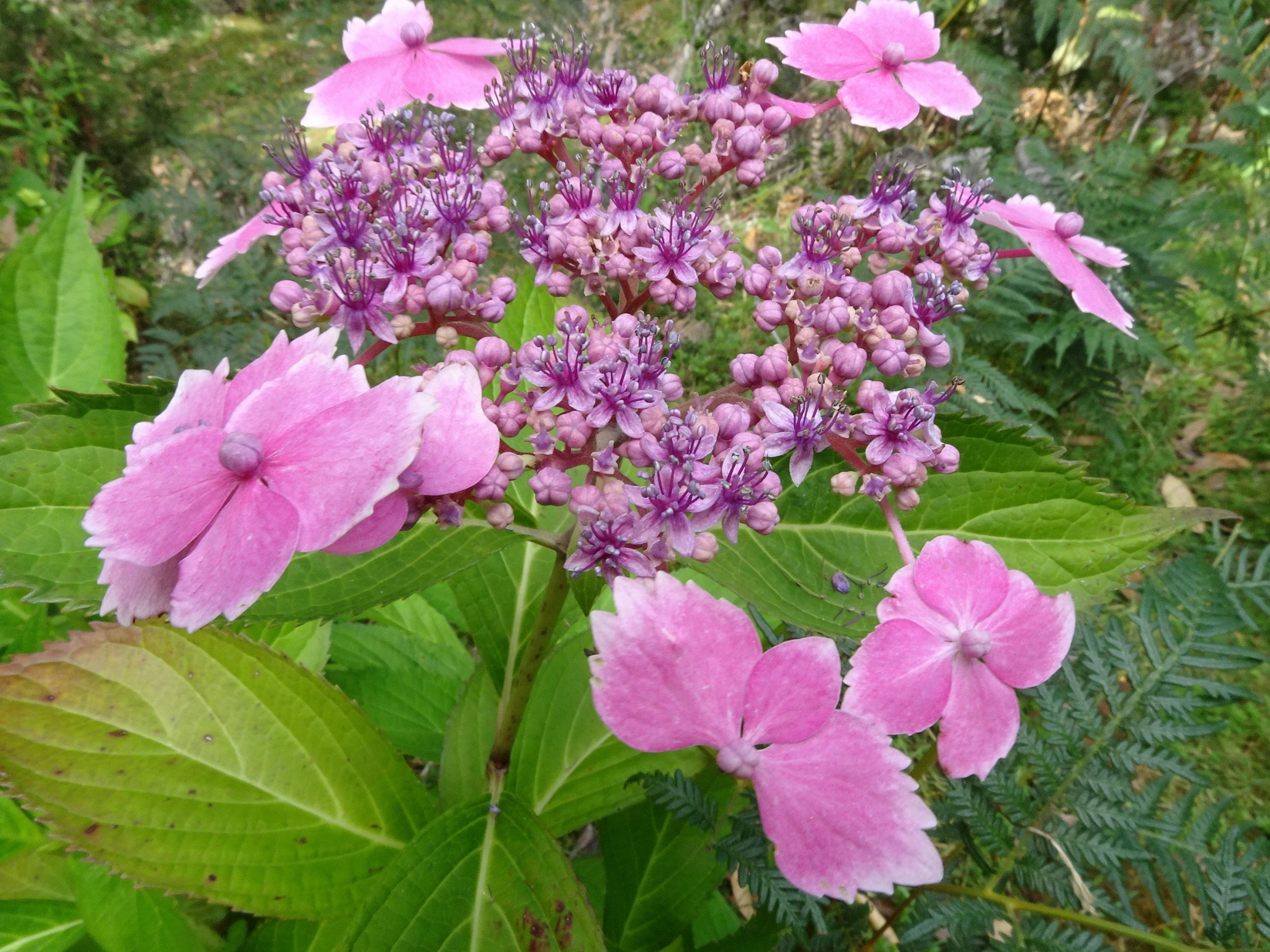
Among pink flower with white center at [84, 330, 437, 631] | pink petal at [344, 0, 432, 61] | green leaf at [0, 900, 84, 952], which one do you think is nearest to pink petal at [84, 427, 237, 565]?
pink flower with white center at [84, 330, 437, 631]

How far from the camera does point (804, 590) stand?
1.03 m

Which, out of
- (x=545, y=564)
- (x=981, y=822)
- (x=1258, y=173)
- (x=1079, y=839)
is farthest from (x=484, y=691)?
(x=1258, y=173)

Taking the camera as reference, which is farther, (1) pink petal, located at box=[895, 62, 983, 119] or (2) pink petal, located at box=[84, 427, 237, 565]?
(1) pink petal, located at box=[895, 62, 983, 119]

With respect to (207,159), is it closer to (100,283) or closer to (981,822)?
(100,283)

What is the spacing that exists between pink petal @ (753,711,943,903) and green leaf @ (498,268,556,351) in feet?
3.24

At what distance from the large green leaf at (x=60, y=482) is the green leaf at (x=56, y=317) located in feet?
2.50

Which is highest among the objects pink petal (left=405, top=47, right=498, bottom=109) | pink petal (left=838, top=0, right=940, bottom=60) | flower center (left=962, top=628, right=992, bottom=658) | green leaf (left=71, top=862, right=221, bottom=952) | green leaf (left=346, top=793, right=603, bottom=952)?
pink petal (left=838, top=0, right=940, bottom=60)

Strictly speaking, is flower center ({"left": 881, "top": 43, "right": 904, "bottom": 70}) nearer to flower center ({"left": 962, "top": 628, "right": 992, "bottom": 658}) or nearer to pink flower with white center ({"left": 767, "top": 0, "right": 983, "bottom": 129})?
pink flower with white center ({"left": 767, "top": 0, "right": 983, "bottom": 129})

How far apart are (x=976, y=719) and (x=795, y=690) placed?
9.5 inches

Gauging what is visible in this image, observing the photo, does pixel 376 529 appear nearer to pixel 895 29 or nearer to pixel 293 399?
pixel 293 399

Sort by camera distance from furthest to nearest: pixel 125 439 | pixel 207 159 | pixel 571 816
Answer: pixel 207 159 → pixel 571 816 → pixel 125 439

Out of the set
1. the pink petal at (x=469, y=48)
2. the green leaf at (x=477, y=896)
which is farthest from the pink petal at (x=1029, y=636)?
the pink petal at (x=469, y=48)

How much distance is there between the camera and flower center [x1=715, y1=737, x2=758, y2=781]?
743 mm

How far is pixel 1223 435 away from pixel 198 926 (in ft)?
13.0
